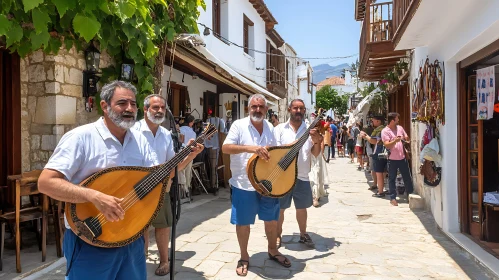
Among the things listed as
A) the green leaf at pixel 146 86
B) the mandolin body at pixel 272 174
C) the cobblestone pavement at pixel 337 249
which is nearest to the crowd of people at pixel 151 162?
the mandolin body at pixel 272 174

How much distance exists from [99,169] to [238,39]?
503 inches

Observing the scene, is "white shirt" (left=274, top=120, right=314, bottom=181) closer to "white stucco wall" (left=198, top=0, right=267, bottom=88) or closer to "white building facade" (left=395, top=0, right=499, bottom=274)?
"white building facade" (left=395, top=0, right=499, bottom=274)

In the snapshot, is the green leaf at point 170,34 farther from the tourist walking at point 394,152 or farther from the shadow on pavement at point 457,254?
the shadow on pavement at point 457,254

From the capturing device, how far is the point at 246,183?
3.85 m

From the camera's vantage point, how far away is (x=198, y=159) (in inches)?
355

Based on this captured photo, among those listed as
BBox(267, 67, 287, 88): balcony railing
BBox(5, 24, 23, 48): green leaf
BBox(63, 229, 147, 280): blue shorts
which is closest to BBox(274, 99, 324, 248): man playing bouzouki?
BBox(63, 229, 147, 280): blue shorts

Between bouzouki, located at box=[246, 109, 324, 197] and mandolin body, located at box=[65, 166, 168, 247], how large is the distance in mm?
1402

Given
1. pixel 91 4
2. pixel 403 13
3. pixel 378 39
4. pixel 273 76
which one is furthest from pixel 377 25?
pixel 273 76

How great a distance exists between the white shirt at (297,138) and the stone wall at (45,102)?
8.73ft

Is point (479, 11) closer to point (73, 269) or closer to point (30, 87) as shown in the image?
point (73, 269)

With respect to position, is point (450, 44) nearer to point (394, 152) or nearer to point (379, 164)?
point (394, 152)

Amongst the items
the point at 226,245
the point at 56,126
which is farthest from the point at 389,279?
the point at 56,126

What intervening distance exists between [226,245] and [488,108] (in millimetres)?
3571

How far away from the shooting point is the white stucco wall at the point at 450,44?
4.06m
